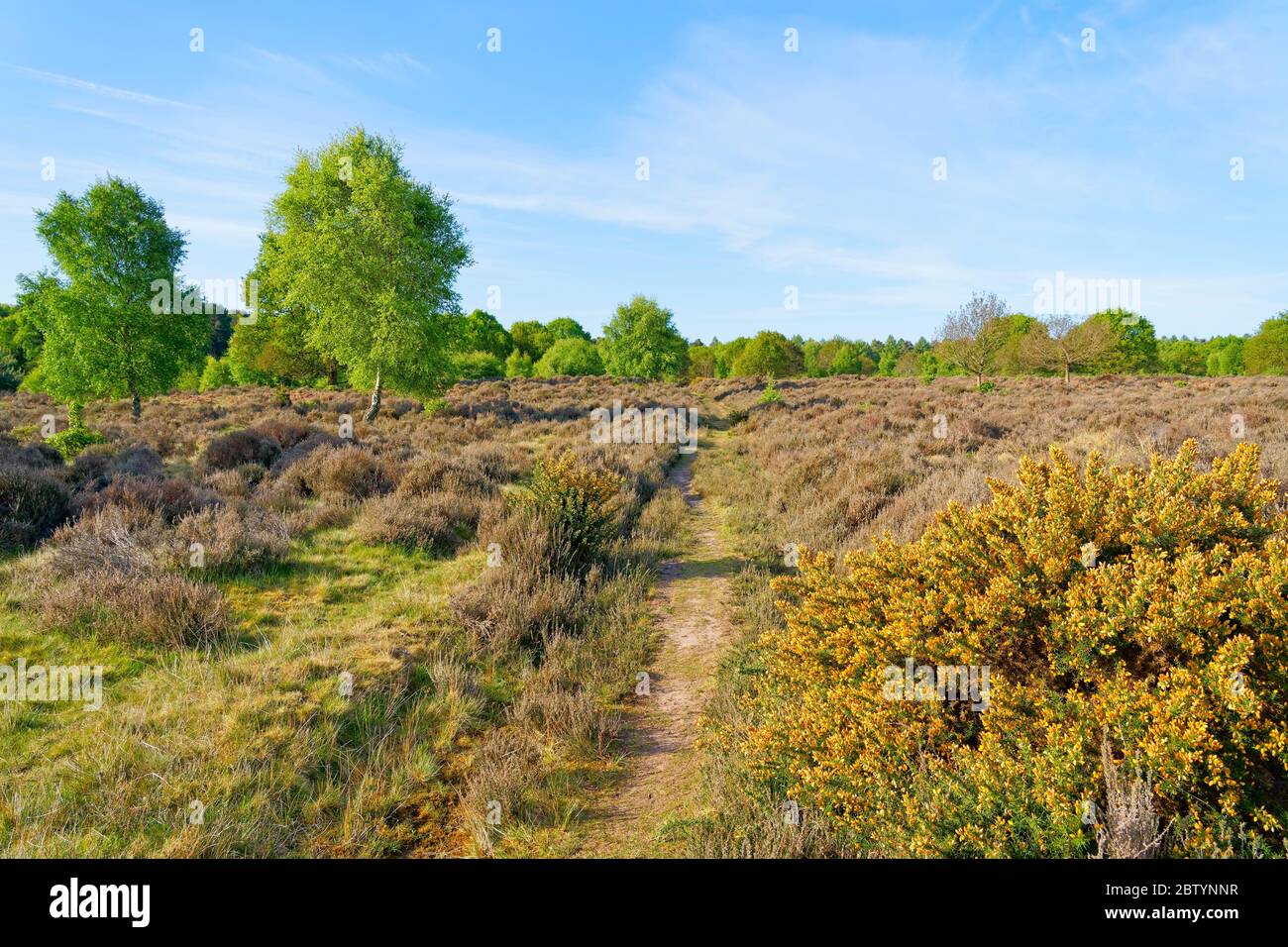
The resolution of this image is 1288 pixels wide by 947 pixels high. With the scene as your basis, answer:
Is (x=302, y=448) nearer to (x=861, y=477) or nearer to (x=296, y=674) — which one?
(x=296, y=674)

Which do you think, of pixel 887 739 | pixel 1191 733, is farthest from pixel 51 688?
pixel 1191 733

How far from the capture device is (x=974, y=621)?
3117 mm

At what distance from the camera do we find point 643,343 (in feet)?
181

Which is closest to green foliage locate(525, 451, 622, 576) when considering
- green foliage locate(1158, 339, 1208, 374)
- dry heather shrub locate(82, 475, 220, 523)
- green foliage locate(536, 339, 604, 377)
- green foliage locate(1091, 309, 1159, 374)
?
dry heather shrub locate(82, 475, 220, 523)

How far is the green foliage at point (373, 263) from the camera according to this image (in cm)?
1988

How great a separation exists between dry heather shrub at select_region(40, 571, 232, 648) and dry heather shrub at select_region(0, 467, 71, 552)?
2.58 meters

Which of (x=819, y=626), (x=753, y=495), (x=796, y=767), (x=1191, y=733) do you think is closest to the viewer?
(x=1191, y=733)

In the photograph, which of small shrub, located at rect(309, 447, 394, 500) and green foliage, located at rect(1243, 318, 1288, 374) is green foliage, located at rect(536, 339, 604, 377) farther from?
green foliage, located at rect(1243, 318, 1288, 374)

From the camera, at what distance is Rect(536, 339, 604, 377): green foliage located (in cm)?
6350
